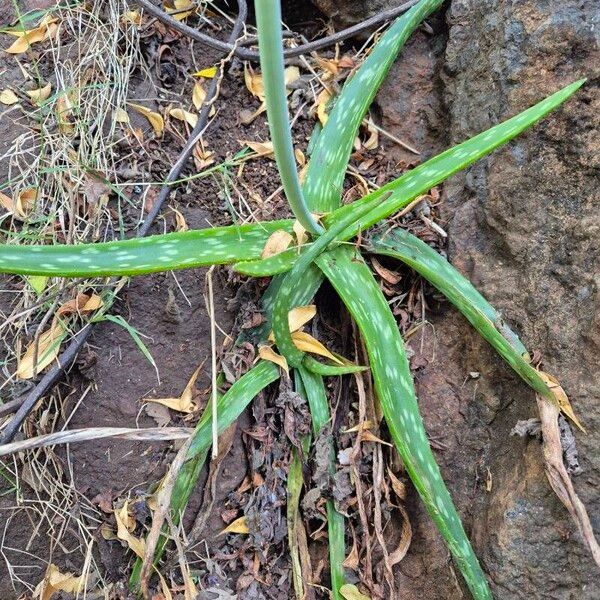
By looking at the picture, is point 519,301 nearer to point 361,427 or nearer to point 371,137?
point 361,427

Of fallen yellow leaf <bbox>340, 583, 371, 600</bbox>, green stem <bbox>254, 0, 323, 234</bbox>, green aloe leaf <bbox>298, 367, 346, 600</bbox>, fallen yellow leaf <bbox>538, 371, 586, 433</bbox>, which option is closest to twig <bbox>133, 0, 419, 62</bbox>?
green stem <bbox>254, 0, 323, 234</bbox>

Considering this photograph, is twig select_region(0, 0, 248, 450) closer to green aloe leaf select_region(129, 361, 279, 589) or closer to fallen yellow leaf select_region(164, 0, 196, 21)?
fallen yellow leaf select_region(164, 0, 196, 21)

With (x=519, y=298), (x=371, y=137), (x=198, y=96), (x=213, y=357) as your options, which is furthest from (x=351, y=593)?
(x=198, y=96)

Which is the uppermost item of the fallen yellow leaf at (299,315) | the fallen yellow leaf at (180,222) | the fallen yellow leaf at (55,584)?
the fallen yellow leaf at (180,222)

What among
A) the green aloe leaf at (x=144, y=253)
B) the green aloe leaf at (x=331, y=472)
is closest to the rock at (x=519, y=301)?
the green aloe leaf at (x=331, y=472)

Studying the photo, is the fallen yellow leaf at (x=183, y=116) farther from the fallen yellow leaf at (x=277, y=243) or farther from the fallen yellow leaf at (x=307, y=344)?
the fallen yellow leaf at (x=307, y=344)

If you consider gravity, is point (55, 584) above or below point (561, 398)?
below

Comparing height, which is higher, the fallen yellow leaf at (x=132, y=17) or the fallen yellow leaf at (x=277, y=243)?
the fallen yellow leaf at (x=132, y=17)

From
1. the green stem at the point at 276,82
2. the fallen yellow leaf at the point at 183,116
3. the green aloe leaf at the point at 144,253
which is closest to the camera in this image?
the green stem at the point at 276,82
